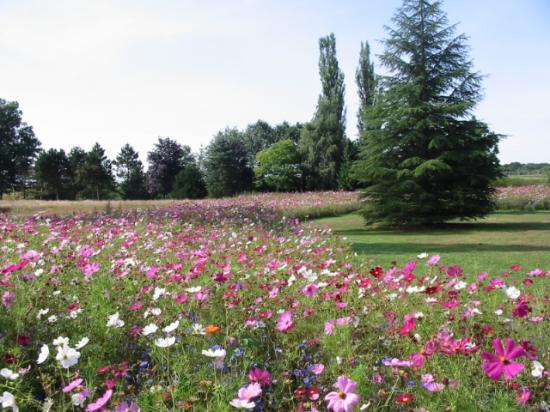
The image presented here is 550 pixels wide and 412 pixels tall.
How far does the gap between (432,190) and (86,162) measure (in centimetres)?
3513

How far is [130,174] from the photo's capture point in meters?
45.5

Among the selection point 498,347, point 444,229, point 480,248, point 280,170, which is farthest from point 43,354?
point 280,170

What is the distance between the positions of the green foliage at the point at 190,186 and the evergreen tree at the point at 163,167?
6.77m

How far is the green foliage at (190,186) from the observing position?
3306 centimetres

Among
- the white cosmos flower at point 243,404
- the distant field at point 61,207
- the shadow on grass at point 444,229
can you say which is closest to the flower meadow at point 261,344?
the white cosmos flower at point 243,404

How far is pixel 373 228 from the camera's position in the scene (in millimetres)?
13039

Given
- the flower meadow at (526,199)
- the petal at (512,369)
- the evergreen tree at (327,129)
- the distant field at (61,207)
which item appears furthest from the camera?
the evergreen tree at (327,129)

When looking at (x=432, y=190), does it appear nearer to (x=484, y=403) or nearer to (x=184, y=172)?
(x=484, y=403)

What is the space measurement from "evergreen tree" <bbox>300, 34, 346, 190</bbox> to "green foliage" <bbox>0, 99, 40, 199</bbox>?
2750 centimetres

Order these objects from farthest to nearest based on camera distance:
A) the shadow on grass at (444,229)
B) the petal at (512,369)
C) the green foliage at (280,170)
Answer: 1. the green foliage at (280,170)
2. the shadow on grass at (444,229)
3. the petal at (512,369)

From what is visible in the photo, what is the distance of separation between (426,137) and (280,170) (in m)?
21.4

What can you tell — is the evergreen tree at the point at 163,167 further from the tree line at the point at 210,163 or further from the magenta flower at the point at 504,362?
the magenta flower at the point at 504,362

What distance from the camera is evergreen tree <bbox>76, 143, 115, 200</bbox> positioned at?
4000cm

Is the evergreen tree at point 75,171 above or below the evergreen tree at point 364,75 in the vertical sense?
below
